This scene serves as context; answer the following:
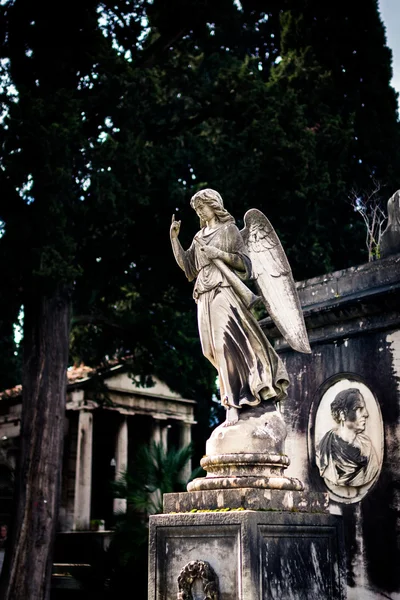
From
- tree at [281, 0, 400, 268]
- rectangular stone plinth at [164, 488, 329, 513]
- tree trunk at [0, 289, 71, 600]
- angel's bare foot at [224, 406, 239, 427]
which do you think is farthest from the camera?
tree at [281, 0, 400, 268]

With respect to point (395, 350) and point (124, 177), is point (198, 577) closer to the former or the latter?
point (395, 350)

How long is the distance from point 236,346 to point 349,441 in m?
2.93

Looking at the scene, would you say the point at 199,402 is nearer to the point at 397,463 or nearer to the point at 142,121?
the point at 142,121

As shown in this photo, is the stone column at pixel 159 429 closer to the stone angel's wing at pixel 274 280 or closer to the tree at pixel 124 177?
the tree at pixel 124 177

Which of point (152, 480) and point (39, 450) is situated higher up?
point (39, 450)

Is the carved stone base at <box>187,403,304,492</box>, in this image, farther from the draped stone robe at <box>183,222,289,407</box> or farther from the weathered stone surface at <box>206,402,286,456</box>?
the draped stone robe at <box>183,222,289,407</box>

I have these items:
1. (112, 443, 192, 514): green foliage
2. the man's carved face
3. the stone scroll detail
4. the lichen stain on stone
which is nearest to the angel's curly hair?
the stone scroll detail

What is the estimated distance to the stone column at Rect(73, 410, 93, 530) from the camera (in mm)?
26406

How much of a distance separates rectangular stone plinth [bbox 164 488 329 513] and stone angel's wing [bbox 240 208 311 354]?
1.11 meters

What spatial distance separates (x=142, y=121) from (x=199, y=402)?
1772 centimetres

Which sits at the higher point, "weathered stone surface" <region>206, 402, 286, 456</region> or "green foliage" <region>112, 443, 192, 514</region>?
"green foliage" <region>112, 443, 192, 514</region>

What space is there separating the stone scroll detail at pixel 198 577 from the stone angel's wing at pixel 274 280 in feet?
5.75

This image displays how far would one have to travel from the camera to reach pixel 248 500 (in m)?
5.39

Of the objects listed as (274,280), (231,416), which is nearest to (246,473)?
(231,416)
